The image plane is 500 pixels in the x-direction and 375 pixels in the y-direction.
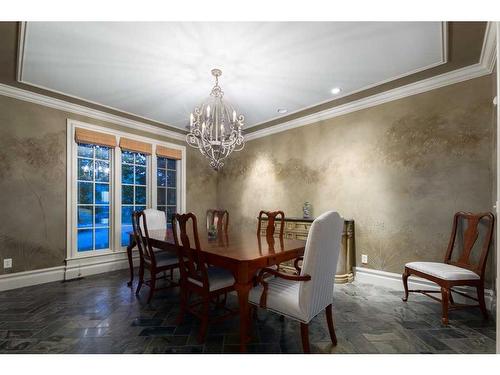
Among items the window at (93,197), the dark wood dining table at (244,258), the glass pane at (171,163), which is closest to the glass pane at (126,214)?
the window at (93,197)

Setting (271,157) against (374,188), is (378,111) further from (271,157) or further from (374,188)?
(271,157)

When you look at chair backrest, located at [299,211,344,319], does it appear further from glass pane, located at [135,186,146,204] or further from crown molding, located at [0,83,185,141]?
crown molding, located at [0,83,185,141]

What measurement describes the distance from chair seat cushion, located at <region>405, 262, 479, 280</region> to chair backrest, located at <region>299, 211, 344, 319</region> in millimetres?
1262

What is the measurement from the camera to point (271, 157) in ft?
14.8

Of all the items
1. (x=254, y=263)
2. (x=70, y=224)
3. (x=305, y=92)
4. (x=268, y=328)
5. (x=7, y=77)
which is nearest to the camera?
(x=254, y=263)

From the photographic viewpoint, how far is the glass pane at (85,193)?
3617 mm

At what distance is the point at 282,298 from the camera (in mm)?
1631

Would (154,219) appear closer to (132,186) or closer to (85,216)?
(132,186)

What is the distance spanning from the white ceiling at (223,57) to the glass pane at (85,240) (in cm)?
203

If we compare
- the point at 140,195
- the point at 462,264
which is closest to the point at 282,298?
the point at 462,264

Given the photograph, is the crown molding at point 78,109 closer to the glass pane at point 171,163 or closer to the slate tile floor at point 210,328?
the glass pane at point 171,163

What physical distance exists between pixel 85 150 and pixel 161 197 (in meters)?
1.50
